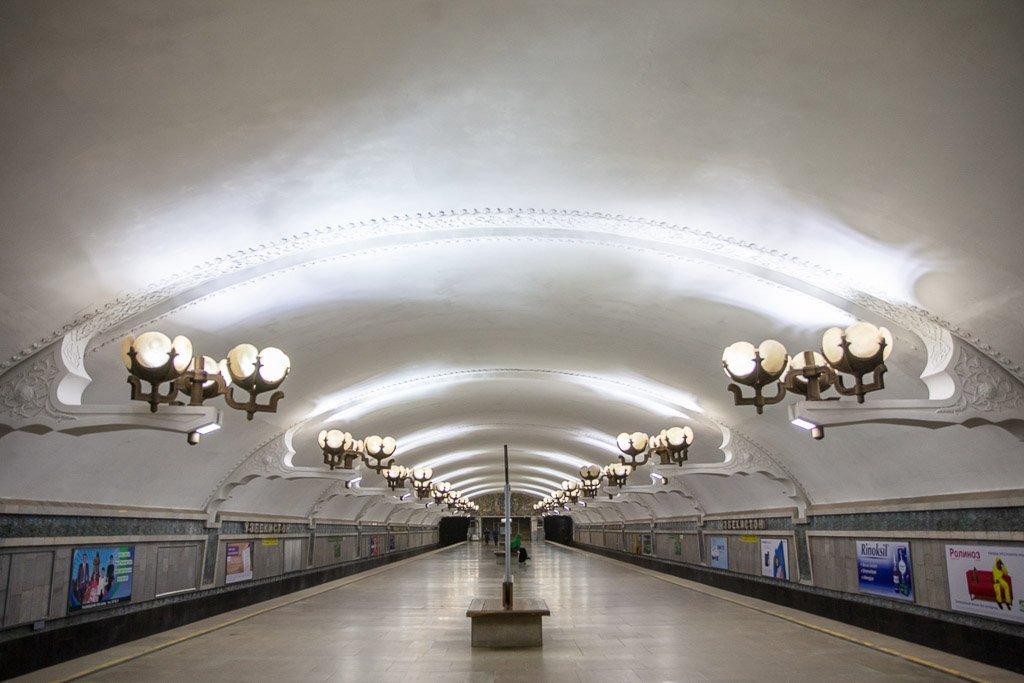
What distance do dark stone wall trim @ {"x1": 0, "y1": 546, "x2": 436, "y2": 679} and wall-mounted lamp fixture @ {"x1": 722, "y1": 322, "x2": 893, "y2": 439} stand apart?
323 inches

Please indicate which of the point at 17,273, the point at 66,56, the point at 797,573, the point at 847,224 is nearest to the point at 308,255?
the point at 17,273

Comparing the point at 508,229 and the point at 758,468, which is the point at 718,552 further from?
the point at 508,229

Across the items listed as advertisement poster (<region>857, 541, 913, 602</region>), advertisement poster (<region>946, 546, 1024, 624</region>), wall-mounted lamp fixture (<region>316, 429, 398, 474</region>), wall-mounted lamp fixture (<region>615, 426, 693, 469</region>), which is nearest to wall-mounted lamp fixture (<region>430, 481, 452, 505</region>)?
wall-mounted lamp fixture (<region>316, 429, 398, 474</region>)

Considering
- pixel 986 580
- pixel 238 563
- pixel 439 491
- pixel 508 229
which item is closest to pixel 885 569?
pixel 986 580

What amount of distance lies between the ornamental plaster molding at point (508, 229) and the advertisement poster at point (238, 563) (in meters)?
8.83

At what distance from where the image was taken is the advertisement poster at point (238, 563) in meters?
15.0

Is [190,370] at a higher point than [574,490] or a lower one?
higher

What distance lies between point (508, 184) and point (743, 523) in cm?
1344

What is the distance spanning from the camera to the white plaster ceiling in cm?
438

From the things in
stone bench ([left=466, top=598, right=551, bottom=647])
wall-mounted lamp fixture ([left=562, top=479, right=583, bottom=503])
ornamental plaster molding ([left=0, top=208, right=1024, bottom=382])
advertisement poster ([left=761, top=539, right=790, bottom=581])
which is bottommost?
stone bench ([left=466, top=598, right=551, bottom=647])

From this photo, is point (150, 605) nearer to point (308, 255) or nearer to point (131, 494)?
point (131, 494)

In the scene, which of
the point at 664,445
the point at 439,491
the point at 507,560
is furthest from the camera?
the point at 439,491

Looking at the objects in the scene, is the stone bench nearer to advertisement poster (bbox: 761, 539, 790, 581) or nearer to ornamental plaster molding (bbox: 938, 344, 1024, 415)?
ornamental plaster molding (bbox: 938, 344, 1024, 415)

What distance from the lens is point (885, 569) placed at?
11.2m
